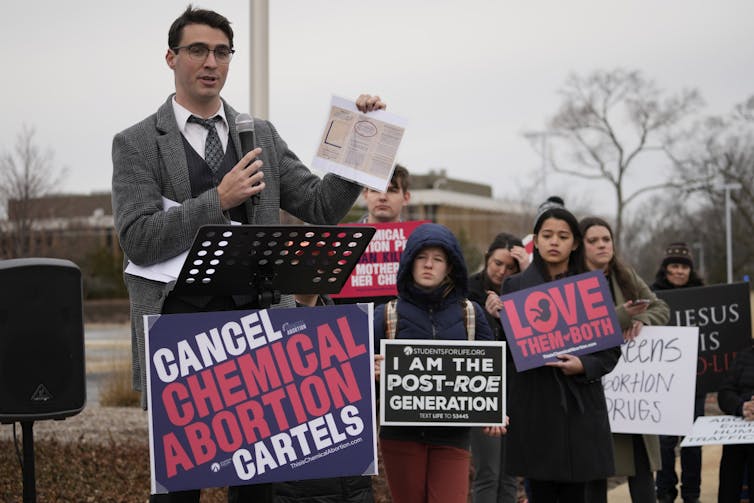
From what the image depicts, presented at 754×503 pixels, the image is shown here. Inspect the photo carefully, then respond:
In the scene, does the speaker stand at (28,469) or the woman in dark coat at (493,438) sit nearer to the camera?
the speaker stand at (28,469)

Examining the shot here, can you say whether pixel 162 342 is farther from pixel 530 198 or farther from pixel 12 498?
pixel 530 198

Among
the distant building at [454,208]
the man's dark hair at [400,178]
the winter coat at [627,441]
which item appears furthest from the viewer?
the distant building at [454,208]

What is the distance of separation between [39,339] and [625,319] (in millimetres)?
3728

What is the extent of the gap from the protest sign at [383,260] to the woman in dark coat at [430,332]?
4.49ft

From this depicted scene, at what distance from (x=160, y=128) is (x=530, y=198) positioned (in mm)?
48057

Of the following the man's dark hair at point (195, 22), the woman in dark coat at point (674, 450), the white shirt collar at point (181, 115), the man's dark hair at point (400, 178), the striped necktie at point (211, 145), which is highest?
the man's dark hair at point (195, 22)

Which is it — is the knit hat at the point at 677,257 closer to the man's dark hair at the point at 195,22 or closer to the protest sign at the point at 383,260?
the protest sign at the point at 383,260

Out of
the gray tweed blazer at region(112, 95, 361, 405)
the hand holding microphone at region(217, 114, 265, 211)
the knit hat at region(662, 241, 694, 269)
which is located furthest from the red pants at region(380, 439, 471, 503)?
the knit hat at region(662, 241, 694, 269)

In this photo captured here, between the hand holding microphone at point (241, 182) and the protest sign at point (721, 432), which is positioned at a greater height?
the hand holding microphone at point (241, 182)

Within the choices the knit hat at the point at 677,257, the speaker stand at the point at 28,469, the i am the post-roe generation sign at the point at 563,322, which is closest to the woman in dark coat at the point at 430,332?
the i am the post-roe generation sign at the point at 563,322

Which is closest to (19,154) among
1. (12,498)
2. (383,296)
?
(12,498)

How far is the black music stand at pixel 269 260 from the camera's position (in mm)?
3514

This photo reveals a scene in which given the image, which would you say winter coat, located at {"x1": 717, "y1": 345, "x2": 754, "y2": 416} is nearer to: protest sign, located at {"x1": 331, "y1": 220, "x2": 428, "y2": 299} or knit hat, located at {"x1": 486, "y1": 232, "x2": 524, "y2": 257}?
knit hat, located at {"x1": 486, "y1": 232, "x2": 524, "y2": 257}

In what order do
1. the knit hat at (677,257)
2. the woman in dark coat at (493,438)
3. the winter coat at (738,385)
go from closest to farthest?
the woman in dark coat at (493,438) → the winter coat at (738,385) → the knit hat at (677,257)
